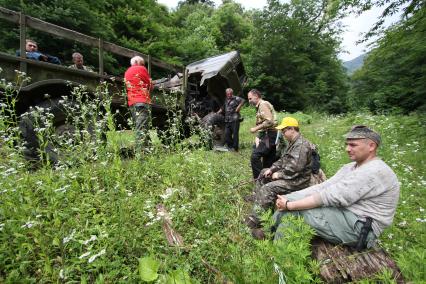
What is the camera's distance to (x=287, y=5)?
2784 cm

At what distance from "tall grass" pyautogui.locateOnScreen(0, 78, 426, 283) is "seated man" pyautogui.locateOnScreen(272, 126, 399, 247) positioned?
0.39 meters

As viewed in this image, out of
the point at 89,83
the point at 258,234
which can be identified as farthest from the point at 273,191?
the point at 89,83

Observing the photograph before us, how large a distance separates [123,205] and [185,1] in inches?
1679

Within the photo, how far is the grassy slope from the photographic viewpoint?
81.4 inches

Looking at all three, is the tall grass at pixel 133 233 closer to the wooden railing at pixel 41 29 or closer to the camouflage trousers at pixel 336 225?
the camouflage trousers at pixel 336 225

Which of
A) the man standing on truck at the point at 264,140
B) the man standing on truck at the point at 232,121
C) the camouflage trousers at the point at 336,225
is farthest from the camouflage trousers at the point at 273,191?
the man standing on truck at the point at 232,121

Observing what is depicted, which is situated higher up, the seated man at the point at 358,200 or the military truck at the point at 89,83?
the military truck at the point at 89,83

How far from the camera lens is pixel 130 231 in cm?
285

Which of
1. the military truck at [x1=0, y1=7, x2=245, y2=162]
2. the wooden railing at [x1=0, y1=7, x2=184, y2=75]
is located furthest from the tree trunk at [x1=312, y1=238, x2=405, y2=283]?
the wooden railing at [x1=0, y1=7, x2=184, y2=75]

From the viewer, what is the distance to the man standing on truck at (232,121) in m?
8.83

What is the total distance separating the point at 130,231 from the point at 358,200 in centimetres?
225

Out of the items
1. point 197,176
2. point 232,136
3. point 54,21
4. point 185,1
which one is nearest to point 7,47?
point 54,21

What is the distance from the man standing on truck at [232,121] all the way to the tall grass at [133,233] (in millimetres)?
→ 4480

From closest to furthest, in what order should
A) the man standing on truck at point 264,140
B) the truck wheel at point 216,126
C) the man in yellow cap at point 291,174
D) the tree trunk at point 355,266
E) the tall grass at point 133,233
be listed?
the tall grass at point 133,233, the tree trunk at point 355,266, the man in yellow cap at point 291,174, the man standing on truck at point 264,140, the truck wheel at point 216,126
